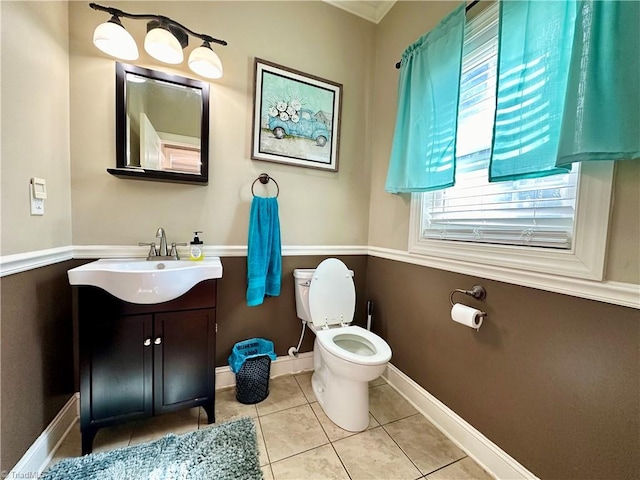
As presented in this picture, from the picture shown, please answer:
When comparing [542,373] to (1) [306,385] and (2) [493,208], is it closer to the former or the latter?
(2) [493,208]

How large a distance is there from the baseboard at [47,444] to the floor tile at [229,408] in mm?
703

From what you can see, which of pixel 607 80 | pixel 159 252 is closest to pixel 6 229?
pixel 159 252

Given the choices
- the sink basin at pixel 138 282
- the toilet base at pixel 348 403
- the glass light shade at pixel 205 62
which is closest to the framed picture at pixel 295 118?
the glass light shade at pixel 205 62

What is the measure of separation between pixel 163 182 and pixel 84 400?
44.3 inches

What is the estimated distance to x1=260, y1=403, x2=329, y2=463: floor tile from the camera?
1.24 meters

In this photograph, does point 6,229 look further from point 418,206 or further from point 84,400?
point 418,206

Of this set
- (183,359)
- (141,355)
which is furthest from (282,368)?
(141,355)

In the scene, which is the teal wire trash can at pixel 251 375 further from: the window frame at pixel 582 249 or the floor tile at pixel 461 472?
the window frame at pixel 582 249

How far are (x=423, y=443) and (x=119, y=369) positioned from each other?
1.55 m

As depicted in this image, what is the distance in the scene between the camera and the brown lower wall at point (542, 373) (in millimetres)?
810

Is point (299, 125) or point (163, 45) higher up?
point (163, 45)

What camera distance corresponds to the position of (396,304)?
1764 mm

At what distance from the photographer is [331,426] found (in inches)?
55.2

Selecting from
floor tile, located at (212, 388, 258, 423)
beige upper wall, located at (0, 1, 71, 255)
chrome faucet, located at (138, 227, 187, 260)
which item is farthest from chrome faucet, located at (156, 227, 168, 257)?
floor tile, located at (212, 388, 258, 423)
